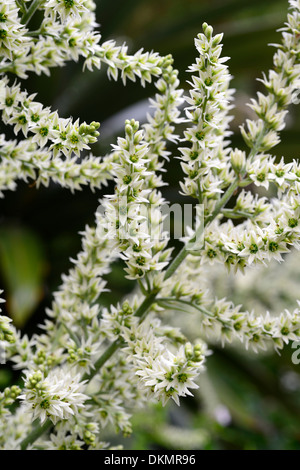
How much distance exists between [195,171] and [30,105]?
0.79 ft

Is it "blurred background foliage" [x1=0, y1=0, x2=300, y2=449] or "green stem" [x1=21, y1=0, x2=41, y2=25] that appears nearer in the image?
"green stem" [x1=21, y1=0, x2=41, y2=25]

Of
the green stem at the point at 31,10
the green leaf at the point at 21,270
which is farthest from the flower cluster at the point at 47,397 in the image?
the green leaf at the point at 21,270

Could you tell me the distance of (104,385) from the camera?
81 centimetres

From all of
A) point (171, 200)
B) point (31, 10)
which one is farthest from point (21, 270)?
point (31, 10)

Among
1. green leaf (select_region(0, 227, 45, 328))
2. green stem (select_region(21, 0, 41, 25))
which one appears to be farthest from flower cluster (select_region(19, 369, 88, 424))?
green leaf (select_region(0, 227, 45, 328))

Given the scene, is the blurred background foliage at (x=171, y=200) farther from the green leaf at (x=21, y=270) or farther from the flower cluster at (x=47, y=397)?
the flower cluster at (x=47, y=397)

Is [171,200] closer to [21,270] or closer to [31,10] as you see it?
[21,270]

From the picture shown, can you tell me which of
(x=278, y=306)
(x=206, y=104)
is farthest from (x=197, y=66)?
(x=278, y=306)

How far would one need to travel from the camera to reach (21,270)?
5.79ft

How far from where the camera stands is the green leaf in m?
1.54

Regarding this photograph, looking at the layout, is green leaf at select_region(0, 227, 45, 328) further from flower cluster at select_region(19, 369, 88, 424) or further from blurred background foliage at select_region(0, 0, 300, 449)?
flower cluster at select_region(19, 369, 88, 424)

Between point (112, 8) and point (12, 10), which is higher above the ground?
point (112, 8)

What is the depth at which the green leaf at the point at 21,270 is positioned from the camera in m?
1.54

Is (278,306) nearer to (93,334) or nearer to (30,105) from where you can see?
(93,334)
